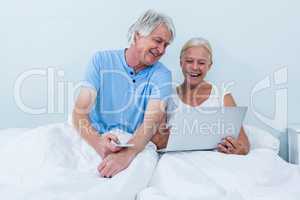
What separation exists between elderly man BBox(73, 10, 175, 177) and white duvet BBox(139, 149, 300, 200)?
0.88 ft

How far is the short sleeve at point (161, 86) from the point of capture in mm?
1720

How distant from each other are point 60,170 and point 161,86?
61 cm

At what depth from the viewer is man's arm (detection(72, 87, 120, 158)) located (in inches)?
59.5

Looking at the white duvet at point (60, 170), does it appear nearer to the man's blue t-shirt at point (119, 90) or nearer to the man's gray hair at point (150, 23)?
the man's blue t-shirt at point (119, 90)

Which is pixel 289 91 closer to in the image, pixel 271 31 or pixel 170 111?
pixel 271 31

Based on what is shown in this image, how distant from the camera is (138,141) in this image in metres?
1.58

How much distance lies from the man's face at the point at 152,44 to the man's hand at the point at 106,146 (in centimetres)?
39

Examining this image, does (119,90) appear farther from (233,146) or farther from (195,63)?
(233,146)

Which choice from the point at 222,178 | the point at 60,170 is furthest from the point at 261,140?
the point at 60,170

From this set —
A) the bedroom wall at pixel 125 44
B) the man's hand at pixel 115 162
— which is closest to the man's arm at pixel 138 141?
the man's hand at pixel 115 162

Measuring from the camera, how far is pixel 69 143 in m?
1.57

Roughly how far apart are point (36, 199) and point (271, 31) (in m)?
1.53

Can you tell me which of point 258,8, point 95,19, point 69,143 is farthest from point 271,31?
point 69,143

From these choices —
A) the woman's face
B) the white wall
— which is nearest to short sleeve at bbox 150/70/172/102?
the woman's face
